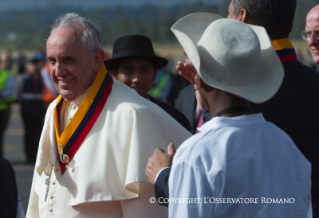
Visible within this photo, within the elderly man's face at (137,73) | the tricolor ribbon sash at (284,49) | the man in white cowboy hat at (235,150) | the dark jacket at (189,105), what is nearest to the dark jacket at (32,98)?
the dark jacket at (189,105)

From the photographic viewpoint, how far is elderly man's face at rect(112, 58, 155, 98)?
5.23m

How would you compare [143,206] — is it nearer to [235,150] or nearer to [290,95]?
[290,95]

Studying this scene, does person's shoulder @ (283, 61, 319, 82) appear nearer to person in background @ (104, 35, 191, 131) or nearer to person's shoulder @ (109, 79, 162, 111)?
person's shoulder @ (109, 79, 162, 111)

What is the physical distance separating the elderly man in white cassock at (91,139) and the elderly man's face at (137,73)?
1560 mm

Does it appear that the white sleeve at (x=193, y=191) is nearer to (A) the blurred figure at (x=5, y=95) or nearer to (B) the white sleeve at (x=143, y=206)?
(B) the white sleeve at (x=143, y=206)

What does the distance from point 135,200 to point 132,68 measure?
223 centimetres

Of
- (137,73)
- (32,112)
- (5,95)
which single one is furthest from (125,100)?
(5,95)

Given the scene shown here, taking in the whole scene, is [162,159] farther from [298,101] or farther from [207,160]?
[298,101]

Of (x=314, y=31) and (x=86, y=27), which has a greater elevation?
(x=86, y=27)

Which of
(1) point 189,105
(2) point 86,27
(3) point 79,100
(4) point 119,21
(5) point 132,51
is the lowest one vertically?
(4) point 119,21

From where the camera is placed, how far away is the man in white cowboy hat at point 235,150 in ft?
7.48

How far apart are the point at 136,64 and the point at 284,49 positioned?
92.9 inches

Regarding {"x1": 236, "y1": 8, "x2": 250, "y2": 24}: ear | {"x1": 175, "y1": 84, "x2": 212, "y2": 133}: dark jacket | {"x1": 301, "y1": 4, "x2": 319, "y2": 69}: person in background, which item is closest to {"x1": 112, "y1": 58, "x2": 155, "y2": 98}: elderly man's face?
{"x1": 175, "y1": 84, "x2": 212, "y2": 133}: dark jacket

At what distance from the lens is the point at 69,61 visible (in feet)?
11.5
